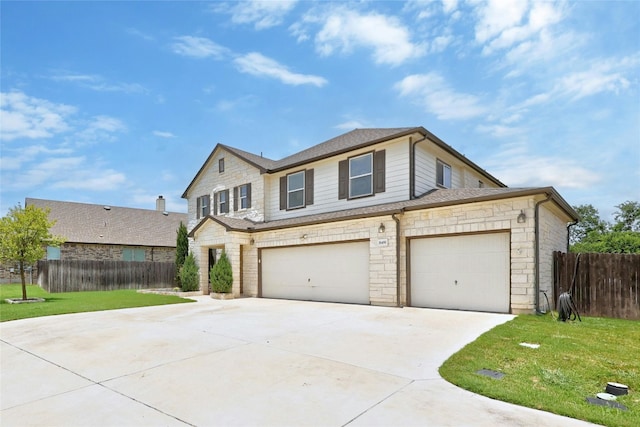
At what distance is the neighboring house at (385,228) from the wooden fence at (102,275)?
5.78m

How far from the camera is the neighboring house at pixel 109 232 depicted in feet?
85.7

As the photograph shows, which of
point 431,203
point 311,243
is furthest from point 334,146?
point 431,203

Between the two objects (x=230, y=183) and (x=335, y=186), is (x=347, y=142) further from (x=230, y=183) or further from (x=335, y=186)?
(x=230, y=183)

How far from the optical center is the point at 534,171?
90.6ft

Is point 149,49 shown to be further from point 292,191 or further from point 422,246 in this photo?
point 422,246

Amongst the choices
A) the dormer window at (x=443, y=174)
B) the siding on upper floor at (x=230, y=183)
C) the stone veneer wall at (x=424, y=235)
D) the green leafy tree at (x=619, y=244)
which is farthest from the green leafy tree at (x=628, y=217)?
the siding on upper floor at (x=230, y=183)

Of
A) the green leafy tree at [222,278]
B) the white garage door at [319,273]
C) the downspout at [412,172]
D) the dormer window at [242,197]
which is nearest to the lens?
the downspout at [412,172]

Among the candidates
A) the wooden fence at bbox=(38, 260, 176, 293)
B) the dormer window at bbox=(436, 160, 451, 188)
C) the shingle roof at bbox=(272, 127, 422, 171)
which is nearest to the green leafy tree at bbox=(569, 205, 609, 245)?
the dormer window at bbox=(436, 160, 451, 188)

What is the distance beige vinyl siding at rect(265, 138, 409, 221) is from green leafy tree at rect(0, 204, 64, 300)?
9.42 metres

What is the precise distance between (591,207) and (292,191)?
4255 centimetres

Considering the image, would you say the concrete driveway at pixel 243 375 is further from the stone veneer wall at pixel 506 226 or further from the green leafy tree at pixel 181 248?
the green leafy tree at pixel 181 248

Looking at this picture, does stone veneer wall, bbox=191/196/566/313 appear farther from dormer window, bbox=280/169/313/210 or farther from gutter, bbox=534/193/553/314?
dormer window, bbox=280/169/313/210

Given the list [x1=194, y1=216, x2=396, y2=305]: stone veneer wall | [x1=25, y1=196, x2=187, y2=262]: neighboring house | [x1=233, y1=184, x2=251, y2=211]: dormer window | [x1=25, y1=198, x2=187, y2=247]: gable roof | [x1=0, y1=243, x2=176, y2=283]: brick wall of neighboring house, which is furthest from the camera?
[x1=25, y1=198, x2=187, y2=247]: gable roof

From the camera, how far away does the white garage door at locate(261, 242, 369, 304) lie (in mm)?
13336
